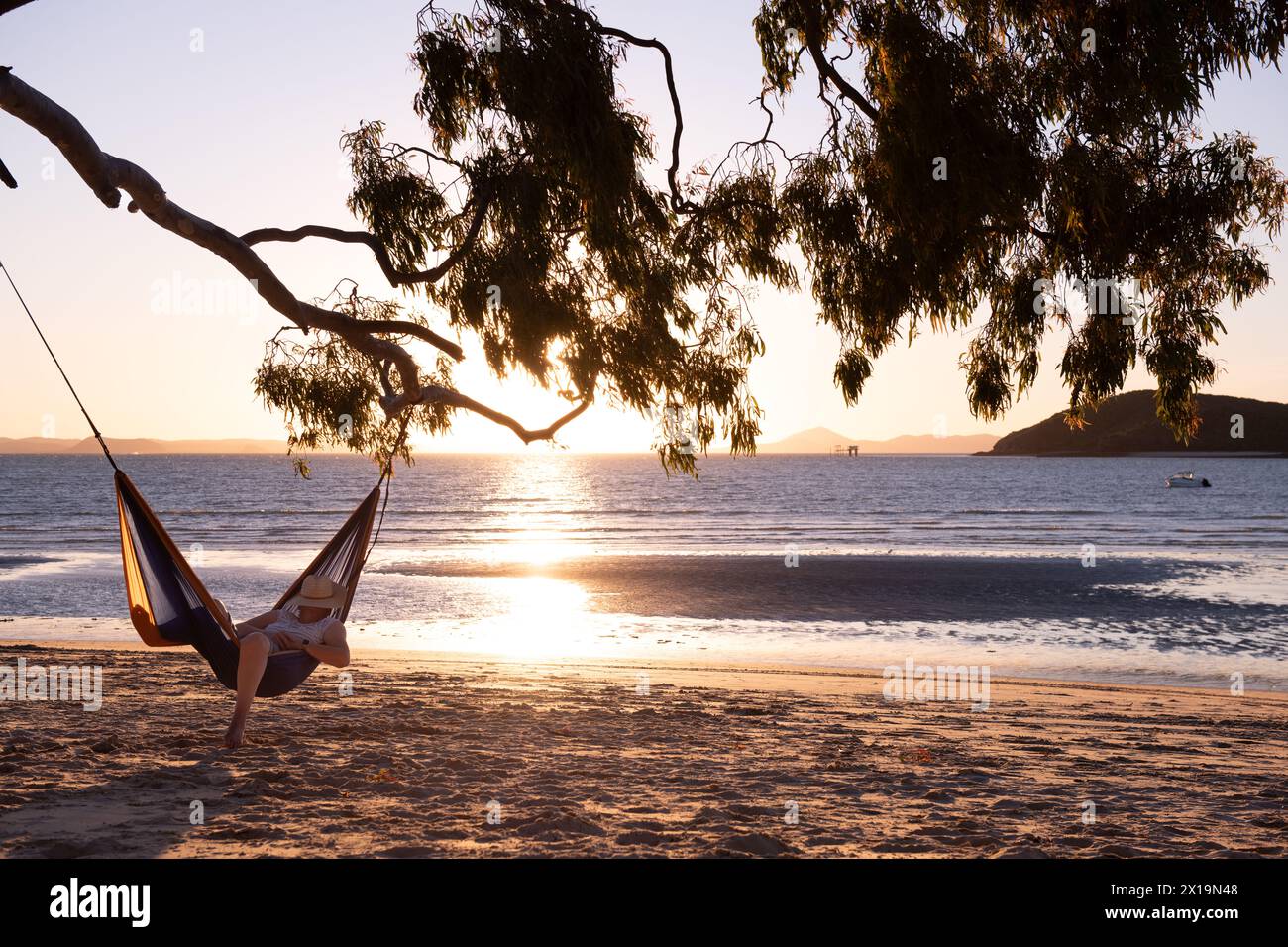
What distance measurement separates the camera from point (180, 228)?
7152 millimetres

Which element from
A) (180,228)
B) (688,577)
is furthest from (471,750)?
(688,577)

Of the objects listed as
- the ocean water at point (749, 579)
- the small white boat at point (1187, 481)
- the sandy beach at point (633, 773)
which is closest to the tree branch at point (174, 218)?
the sandy beach at point (633, 773)

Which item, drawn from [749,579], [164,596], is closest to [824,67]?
[164,596]

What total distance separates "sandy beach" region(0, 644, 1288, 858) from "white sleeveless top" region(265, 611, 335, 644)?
0.70 metres

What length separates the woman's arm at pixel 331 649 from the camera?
6492 mm

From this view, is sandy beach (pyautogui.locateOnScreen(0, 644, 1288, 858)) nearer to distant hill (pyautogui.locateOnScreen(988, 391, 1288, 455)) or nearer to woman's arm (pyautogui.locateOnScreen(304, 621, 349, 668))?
woman's arm (pyautogui.locateOnScreen(304, 621, 349, 668))

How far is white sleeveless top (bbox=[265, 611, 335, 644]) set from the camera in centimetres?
654

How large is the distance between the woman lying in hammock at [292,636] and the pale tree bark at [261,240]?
230 centimetres

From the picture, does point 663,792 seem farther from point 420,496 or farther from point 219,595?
point 420,496

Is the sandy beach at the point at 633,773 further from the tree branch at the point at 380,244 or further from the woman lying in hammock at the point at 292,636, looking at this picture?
the tree branch at the point at 380,244

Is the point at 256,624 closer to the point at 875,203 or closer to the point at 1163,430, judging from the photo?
the point at 875,203

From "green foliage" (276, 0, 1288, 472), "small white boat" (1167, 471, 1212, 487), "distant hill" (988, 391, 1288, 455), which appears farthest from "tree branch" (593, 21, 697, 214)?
"distant hill" (988, 391, 1288, 455)

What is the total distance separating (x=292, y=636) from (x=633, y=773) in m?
2.18
